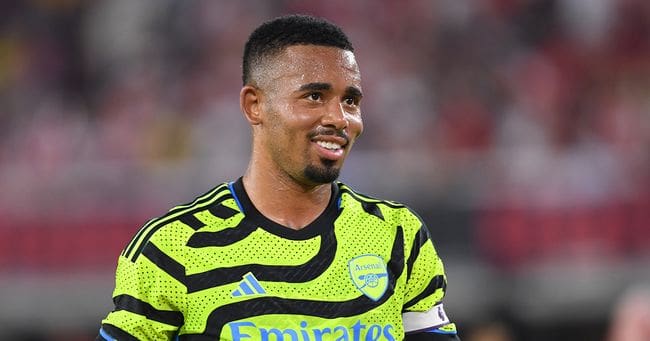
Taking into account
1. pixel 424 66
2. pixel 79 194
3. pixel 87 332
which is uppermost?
pixel 424 66

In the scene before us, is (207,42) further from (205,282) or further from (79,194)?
(205,282)

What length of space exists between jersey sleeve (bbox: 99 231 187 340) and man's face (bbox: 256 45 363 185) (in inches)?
17.7

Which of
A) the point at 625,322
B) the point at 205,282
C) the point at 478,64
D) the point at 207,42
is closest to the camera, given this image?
the point at 205,282

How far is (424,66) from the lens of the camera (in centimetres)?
1349

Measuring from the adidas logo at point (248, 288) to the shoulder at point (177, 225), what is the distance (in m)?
0.19

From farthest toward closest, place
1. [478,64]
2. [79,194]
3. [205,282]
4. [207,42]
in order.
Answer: [207,42], [478,64], [79,194], [205,282]

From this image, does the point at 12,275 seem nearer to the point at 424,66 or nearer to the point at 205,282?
the point at 424,66

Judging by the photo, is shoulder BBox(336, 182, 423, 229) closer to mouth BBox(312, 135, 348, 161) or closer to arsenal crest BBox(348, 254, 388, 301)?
arsenal crest BBox(348, 254, 388, 301)

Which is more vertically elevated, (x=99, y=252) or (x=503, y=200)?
(x=503, y=200)

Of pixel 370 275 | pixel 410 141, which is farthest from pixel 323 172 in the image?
pixel 410 141

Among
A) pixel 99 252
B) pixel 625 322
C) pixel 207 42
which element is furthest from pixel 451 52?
pixel 625 322

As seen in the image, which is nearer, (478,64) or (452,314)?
(452,314)

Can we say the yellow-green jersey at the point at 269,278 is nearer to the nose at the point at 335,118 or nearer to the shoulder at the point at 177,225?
the shoulder at the point at 177,225

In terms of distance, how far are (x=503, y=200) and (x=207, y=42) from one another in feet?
15.8
